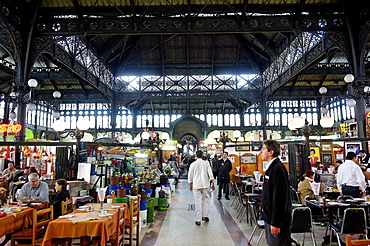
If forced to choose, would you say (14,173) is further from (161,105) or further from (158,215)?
(161,105)

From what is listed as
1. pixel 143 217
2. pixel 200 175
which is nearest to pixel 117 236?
pixel 143 217

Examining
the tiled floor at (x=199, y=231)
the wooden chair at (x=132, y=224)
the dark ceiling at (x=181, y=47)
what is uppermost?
the dark ceiling at (x=181, y=47)

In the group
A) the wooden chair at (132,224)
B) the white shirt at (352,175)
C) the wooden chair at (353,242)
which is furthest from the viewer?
the white shirt at (352,175)

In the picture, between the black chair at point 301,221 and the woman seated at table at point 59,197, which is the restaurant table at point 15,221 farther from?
the black chair at point 301,221

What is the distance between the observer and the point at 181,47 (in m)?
21.2

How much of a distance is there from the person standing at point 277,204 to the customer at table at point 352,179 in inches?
160

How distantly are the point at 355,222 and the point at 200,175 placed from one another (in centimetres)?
364

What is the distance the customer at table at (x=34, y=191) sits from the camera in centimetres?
588

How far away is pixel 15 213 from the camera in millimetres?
4742

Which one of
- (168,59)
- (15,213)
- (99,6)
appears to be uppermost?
(168,59)

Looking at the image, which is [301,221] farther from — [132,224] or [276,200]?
[132,224]

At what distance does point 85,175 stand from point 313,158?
40.8 feet

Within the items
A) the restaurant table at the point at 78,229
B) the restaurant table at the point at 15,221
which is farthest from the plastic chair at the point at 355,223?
the restaurant table at the point at 15,221

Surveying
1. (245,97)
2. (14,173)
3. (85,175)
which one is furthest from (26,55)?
(245,97)
